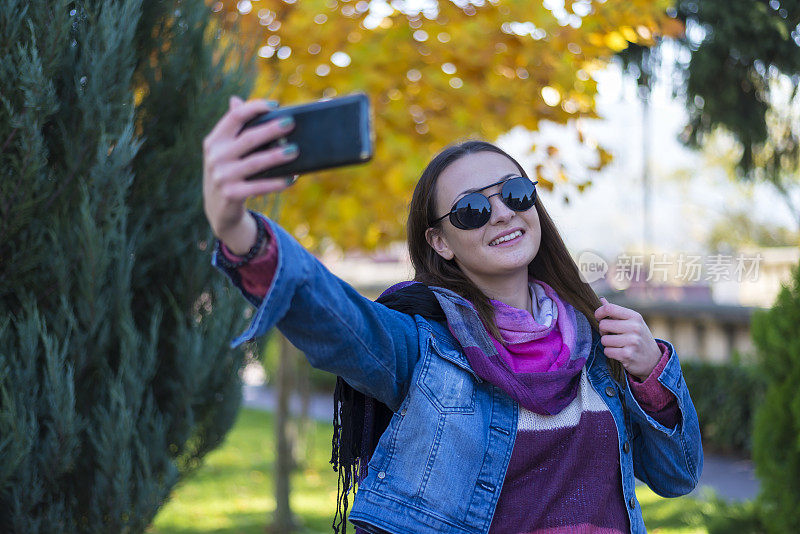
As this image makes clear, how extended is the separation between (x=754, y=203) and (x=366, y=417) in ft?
73.2

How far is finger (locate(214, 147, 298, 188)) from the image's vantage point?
1.19 metres

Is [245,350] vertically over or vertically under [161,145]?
under

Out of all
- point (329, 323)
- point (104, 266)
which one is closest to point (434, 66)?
point (104, 266)

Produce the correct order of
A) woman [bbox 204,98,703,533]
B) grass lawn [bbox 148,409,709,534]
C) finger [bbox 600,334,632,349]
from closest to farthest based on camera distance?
woman [bbox 204,98,703,533] → finger [bbox 600,334,632,349] → grass lawn [bbox 148,409,709,534]

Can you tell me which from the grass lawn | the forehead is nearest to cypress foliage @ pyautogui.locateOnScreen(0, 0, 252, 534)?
the forehead

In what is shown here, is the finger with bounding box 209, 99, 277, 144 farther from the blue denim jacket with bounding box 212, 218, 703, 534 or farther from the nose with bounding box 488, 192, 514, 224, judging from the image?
the nose with bounding box 488, 192, 514, 224

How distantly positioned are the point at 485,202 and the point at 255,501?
5829 millimetres

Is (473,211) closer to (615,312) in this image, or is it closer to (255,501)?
(615,312)

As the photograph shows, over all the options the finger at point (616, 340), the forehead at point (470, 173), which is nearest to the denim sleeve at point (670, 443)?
the finger at point (616, 340)

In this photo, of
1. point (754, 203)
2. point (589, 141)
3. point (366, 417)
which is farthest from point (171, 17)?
point (754, 203)

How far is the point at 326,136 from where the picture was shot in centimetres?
120

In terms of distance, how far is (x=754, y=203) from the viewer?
846 inches

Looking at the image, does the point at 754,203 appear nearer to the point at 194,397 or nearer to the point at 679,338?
the point at 679,338

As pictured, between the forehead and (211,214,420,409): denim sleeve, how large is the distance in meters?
0.41
